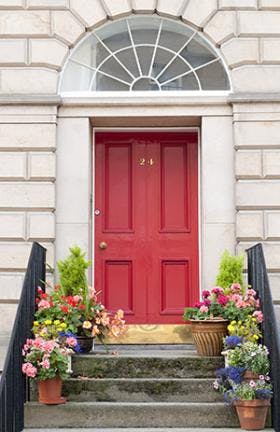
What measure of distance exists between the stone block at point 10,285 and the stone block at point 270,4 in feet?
12.4

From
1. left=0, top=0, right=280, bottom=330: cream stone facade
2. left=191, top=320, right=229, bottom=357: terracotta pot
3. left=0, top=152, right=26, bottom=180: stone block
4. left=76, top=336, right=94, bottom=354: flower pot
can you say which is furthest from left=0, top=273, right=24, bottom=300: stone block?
left=191, top=320, right=229, bottom=357: terracotta pot

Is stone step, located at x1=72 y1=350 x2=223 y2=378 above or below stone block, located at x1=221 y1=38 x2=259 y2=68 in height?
below

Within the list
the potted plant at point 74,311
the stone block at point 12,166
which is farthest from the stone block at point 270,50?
the potted plant at point 74,311

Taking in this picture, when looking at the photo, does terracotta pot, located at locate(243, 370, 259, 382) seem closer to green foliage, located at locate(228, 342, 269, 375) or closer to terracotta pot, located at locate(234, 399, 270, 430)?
green foliage, located at locate(228, 342, 269, 375)

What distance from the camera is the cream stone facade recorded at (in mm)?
7605

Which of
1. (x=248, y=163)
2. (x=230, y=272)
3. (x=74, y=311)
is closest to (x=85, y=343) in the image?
(x=74, y=311)

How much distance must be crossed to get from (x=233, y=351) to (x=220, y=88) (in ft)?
10.4

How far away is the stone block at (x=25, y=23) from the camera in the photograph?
25.9 ft

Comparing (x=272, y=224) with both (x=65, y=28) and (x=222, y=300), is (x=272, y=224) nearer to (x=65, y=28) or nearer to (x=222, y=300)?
(x=222, y=300)

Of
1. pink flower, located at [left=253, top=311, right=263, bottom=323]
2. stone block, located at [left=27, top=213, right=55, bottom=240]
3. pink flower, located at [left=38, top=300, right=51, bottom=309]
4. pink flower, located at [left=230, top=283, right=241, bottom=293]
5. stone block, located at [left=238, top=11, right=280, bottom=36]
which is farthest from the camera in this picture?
stone block, located at [left=238, top=11, right=280, bottom=36]

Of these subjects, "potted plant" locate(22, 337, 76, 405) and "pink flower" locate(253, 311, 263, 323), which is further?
"pink flower" locate(253, 311, 263, 323)

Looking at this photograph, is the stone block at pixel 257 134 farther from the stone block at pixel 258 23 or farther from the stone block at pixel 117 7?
the stone block at pixel 117 7

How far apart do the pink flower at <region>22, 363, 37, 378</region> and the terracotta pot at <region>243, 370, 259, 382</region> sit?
1.65 m

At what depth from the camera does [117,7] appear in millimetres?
7922
